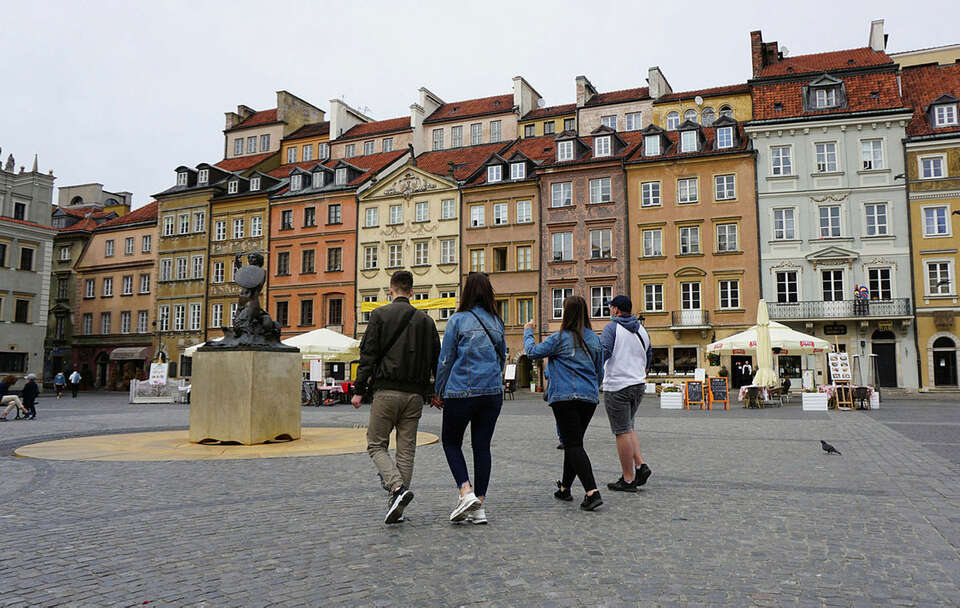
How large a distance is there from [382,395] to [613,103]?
Result: 1720 inches

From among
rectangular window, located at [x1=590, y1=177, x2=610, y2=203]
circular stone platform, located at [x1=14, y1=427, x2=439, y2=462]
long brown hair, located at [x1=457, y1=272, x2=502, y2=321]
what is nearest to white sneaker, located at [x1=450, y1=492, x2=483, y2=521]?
long brown hair, located at [x1=457, y1=272, x2=502, y2=321]

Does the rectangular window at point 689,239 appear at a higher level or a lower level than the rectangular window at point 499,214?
lower

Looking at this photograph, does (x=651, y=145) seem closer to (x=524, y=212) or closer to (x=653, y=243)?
(x=653, y=243)

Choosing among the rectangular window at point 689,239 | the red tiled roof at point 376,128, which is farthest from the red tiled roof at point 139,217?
the rectangular window at point 689,239

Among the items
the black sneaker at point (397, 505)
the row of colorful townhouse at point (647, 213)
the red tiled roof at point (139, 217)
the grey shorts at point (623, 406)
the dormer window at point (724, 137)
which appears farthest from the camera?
the red tiled roof at point (139, 217)

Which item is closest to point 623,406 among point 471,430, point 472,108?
point 471,430

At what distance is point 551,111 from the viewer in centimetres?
4938

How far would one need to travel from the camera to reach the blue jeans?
557cm

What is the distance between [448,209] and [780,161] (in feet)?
60.0

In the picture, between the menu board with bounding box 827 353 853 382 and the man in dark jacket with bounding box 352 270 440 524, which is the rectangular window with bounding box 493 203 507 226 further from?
the man in dark jacket with bounding box 352 270 440 524

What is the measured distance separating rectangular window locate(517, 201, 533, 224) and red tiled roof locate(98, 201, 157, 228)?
27496mm

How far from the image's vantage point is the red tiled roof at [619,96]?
46.4 m

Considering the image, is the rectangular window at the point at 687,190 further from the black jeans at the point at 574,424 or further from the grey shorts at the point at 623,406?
the black jeans at the point at 574,424

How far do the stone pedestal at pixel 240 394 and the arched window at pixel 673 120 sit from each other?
38.1 meters
